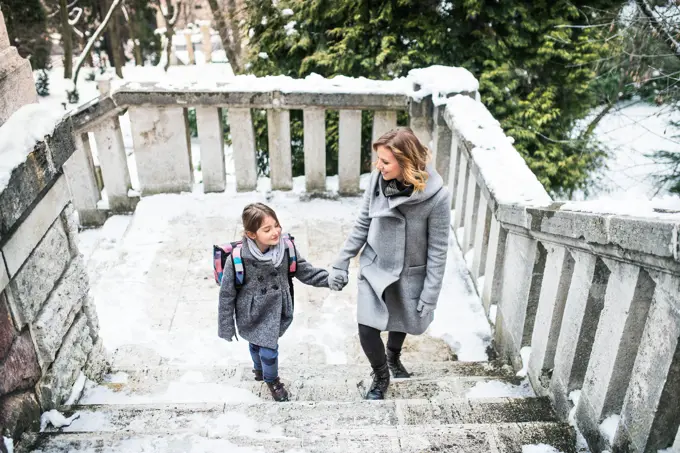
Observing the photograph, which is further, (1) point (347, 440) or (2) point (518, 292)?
(2) point (518, 292)

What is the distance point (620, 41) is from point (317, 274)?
6453 millimetres

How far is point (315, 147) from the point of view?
18.1 feet

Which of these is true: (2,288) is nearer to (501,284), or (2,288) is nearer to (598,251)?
(598,251)

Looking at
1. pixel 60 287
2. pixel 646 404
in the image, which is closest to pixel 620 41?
pixel 646 404

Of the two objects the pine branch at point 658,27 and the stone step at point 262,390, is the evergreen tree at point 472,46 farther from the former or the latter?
the stone step at point 262,390

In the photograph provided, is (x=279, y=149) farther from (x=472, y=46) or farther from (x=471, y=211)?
(x=472, y=46)

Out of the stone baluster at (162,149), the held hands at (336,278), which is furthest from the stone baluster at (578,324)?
the stone baluster at (162,149)

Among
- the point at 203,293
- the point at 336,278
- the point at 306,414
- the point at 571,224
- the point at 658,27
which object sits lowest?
the point at 203,293

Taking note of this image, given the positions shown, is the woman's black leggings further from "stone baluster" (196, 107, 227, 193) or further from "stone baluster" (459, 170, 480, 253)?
"stone baluster" (196, 107, 227, 193)

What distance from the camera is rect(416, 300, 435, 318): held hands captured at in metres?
2.97

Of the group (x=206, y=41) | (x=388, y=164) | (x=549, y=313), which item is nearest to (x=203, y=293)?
(x=388, y=164)

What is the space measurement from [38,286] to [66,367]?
0.52 metres

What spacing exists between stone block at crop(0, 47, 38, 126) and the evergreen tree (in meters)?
3.75

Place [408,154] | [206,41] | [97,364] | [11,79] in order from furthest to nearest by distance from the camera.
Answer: [206,41]
[97,364]
[11,79]
[408,154]
